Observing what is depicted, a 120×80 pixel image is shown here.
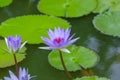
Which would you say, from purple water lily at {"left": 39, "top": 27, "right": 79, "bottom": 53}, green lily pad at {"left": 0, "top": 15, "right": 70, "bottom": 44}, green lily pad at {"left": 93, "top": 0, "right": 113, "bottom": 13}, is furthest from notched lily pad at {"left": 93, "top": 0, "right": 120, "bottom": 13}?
purple water lily at {"left": 39, "top": 27, "right": 79, "bottom": 53}

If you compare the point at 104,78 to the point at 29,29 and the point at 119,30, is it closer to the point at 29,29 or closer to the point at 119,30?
the point at 119,30

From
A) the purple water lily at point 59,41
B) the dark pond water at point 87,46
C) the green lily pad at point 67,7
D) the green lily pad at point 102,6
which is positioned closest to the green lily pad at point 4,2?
the dark pond water at point 87,46

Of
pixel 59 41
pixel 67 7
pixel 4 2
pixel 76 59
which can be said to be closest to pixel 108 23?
pixel 67 7

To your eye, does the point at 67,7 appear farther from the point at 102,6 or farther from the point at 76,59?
the point at 76,59

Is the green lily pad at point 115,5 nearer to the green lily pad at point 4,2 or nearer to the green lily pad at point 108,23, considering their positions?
the green lily pad at point 108,23

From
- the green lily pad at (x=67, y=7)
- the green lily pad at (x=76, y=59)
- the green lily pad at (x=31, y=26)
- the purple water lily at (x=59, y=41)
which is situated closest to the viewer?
the purple water lily at (x=59, y=41)

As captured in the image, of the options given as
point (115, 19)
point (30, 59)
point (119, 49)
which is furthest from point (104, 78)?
point (115, 19)
